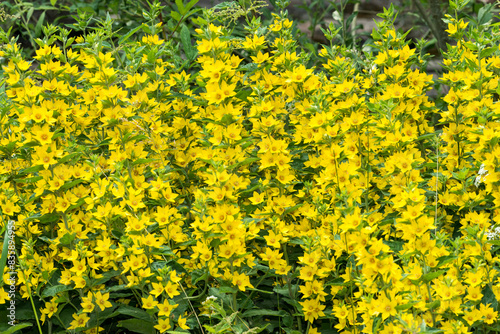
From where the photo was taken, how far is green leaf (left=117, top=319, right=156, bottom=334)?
1932 millimetres

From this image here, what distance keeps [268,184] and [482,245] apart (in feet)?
2.39

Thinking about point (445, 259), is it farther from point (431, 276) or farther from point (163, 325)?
point (163, 325)

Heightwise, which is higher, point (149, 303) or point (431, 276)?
point (431, 276)

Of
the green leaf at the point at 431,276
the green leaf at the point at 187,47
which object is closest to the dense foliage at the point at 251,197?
the green leaf at the point at 431,276

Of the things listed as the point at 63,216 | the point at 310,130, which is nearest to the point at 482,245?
the point at 310,130

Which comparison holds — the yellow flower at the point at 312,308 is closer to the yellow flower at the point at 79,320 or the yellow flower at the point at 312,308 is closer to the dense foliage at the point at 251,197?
the dense foliage at the point at 251,197

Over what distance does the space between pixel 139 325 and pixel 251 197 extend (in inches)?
23.5

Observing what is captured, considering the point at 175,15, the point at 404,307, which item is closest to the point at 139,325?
the point at 404,307

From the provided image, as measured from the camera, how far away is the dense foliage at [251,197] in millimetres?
1764

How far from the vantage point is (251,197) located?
6.85ft

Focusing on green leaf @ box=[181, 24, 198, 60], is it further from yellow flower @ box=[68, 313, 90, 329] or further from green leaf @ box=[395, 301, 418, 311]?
green leaf @ box=[395, 301, 418, 311]

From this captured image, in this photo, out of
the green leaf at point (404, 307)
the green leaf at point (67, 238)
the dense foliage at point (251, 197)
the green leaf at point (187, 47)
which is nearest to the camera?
the green leaf at point (404, 307)

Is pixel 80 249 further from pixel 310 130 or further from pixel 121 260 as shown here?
pixel 310 130

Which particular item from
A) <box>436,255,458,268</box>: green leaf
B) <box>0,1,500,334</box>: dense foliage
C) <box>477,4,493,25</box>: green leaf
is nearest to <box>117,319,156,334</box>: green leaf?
<box>0,1,500,334</box>: dense foliage
